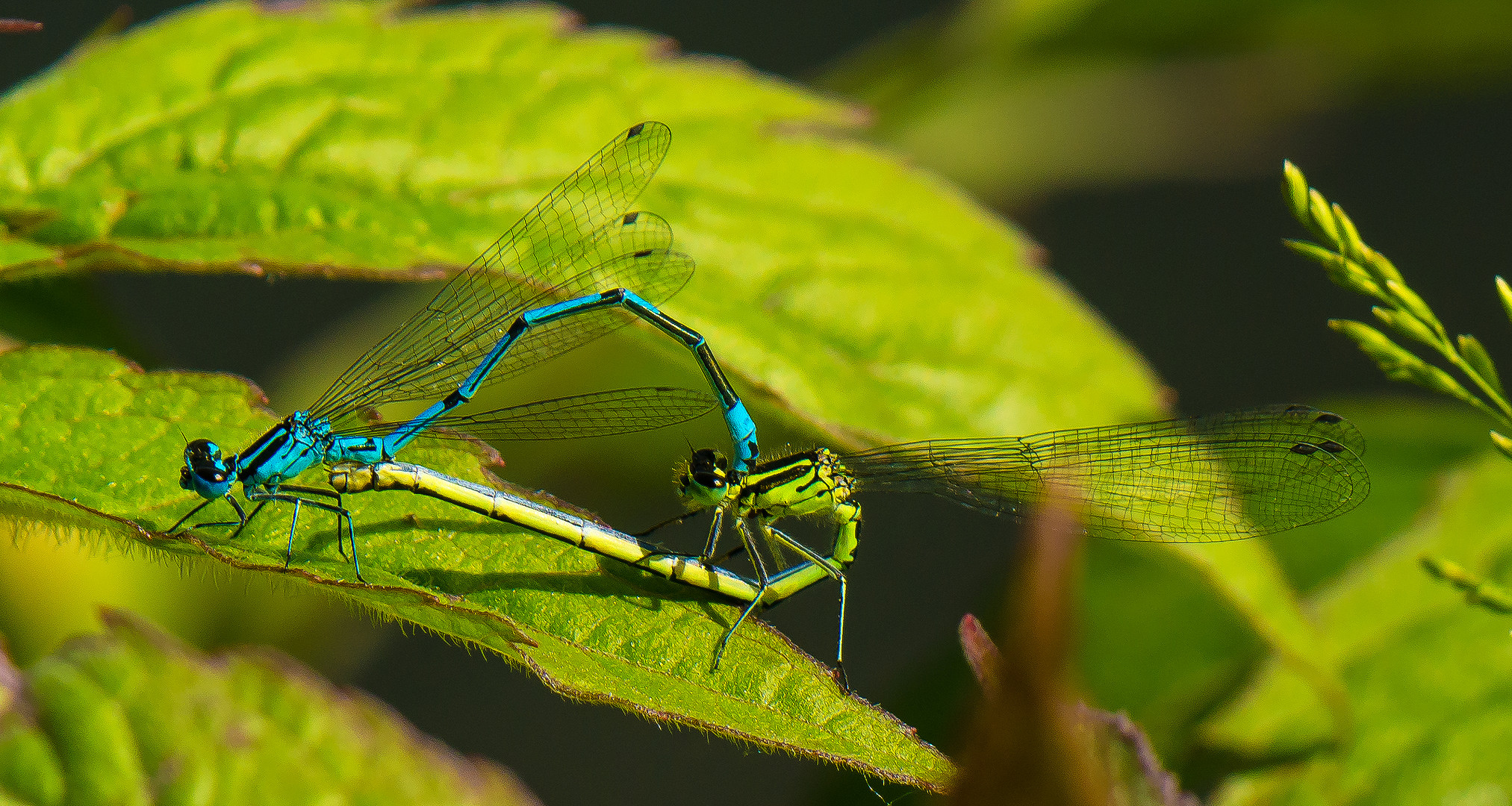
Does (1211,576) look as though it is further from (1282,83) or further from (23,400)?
(1282,83)

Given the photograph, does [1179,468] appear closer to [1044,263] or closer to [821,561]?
[1044,263]

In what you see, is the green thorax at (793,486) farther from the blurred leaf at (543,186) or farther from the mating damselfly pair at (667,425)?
the blurred leaf at (543,186)

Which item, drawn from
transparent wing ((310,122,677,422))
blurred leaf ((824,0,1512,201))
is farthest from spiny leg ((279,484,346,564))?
blurred leaf ((824,0,1512,201))

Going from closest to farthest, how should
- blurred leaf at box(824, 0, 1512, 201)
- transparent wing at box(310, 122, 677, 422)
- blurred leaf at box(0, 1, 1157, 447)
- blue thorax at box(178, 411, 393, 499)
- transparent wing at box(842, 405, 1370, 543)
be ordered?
blue thorax at box(178, 411, 393, 499) → blurred leaf at box(0, 1, 1157, 447) → transparent wing at box(310, 122, 677, 422) → transparent wing at box(842, 405, 1370, 543) → blurred leaf at box(824, 0, 1512, 201)

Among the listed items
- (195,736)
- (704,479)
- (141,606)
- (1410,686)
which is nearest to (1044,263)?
(704,479)

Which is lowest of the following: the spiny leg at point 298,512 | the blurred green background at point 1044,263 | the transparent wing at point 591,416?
the blurred green background at point 1044,263

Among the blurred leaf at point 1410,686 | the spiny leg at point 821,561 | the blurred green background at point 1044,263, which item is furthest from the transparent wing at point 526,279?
the blurred leaf at point 1410,686

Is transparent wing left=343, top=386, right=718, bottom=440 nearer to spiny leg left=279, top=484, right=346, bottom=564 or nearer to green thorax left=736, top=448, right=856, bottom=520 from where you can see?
green thorax left=736, top=448, right=856, bottom=520
